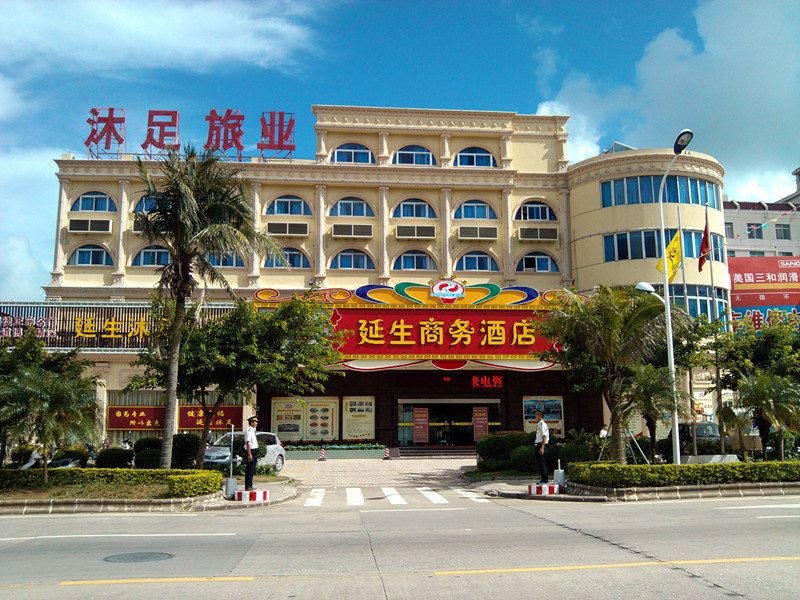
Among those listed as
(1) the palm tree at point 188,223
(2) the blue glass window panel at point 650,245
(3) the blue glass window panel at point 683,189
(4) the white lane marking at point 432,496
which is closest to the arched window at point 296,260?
(2) the blue glass window panel at point 650,245

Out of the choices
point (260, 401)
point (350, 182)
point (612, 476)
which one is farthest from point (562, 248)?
point (612, 476)

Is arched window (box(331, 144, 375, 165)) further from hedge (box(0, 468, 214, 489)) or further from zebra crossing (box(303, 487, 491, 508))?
hedge (box(0, 468, 214, 489))

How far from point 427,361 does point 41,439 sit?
59.3 ft

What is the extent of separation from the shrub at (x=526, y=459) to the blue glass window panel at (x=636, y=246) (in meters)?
21.5

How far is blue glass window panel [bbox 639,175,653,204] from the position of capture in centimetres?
4031

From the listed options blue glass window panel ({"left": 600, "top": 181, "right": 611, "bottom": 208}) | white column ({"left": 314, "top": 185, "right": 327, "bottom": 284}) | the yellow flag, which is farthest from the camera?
white column ({"left": 314, "top": 185, "right": 327, "bottom": 284})

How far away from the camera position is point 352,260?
43438mm

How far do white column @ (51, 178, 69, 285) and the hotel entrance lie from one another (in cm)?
2243

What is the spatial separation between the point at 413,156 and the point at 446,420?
18.0 meters

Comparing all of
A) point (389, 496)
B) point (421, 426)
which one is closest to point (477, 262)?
point (421, 426)

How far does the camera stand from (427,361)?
104ft

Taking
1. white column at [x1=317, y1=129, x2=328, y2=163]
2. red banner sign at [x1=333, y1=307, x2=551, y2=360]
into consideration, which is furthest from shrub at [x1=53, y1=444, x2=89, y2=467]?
white column at [x1=317, y1=129, x2=328, y2=163]

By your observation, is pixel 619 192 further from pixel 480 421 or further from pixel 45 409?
pixel 45 409

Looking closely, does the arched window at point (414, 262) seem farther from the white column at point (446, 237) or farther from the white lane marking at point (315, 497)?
the white lane marking at point (315, 497)
